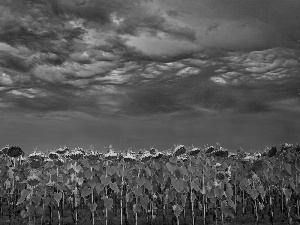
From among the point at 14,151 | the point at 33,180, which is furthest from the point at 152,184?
the point at 14,151

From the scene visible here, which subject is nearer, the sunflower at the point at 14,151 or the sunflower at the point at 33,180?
the sunflower at the point at 33,180

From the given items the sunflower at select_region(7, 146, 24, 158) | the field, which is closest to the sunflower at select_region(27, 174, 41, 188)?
the field

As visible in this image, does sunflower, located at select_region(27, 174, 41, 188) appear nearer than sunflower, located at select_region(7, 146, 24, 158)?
Yes

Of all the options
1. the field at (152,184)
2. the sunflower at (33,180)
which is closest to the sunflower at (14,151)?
the field at (152,184)

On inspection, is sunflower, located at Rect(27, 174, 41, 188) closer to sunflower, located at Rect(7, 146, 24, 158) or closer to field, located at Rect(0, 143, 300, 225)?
field, located at Rect(0, 143, 300, 225)

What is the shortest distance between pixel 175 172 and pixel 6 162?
8772 mm

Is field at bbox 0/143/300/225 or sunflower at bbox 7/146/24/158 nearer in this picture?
field at bbox 0/143/300/225

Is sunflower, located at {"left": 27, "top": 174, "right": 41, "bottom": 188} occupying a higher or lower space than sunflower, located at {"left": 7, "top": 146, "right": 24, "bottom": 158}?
lower

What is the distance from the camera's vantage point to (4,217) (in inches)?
620

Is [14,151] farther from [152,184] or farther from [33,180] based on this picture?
[152,184]

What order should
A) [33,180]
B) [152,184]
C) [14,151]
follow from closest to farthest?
[33,180] → [14,151] → [152,184]

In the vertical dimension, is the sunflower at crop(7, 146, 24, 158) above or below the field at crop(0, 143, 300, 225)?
above

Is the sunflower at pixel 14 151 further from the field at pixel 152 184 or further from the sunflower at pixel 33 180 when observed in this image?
the sunflower at pixel 33 180

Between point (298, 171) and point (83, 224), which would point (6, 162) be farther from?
point (298, 171)
